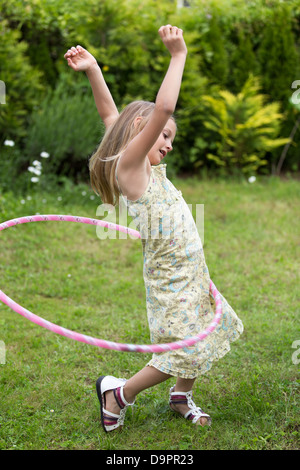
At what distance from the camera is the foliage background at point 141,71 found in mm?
6570

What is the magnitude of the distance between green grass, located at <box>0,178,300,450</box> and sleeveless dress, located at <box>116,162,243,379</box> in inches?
17.1

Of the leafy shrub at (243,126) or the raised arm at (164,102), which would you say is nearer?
the raised arm at (164,102)

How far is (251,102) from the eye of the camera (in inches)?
287

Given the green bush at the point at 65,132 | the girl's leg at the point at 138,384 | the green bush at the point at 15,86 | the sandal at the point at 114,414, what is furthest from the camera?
the green bush at the point at 65,132

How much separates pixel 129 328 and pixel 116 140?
1.84 m

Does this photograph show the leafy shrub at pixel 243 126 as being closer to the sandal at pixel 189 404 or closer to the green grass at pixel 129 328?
the green grass at pixel 129 328

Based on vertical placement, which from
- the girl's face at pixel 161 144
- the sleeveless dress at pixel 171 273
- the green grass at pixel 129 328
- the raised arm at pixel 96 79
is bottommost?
the green grass at pixel 129 328

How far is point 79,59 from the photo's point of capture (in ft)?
9.16

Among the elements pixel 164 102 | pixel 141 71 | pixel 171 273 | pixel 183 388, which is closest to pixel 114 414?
pixel 183 388

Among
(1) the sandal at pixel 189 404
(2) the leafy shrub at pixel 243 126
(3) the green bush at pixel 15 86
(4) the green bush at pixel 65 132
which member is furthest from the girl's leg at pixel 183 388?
(2) the leafy shrub at pixel 243 126

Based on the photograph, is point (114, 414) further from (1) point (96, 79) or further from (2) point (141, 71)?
(2) point (141, 71)

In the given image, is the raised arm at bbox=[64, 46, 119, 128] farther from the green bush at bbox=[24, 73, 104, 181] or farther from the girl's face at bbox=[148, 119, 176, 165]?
the green bush at bbox=[24, 73, 104, 181]

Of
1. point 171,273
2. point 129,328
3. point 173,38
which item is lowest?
point 129,328

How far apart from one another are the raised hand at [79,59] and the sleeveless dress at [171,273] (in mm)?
684
